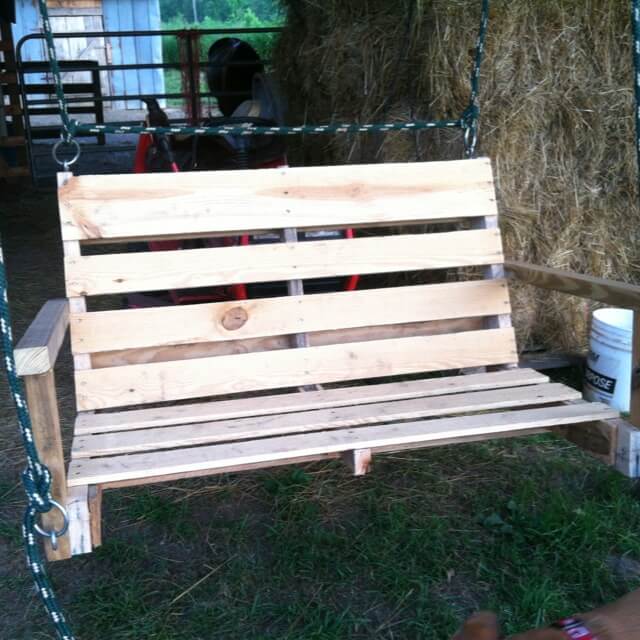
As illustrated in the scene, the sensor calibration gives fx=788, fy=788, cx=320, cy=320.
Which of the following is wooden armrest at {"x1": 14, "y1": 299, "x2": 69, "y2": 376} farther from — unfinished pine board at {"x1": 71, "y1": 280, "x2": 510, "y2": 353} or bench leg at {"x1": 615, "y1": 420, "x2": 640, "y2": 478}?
bench leg at {"x1": 615, "y1": 420, "x2": 640, "y2": 478}

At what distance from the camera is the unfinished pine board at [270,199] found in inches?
87.4

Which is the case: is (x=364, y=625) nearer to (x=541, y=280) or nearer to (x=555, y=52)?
(x=541, y=280)

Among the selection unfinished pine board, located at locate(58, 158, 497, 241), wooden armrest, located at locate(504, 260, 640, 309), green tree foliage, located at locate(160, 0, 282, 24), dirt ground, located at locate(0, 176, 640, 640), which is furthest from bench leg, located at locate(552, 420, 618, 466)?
green tree foliage, located at locate(160, 0, 282, 24)

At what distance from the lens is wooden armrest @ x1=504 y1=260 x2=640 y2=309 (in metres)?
2.06

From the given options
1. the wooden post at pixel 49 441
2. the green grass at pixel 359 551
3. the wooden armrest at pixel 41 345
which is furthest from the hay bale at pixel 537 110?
the wooden post at pixel 49 441

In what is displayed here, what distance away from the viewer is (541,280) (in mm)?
2383

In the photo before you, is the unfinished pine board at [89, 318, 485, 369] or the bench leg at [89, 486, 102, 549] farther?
the unfinished pine board at [89, 318, 485, 369]

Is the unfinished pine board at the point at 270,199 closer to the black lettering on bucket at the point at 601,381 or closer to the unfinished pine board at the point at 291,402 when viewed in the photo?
the unfinished pine board at the point at 291,402

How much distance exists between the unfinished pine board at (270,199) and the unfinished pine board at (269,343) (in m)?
0.33

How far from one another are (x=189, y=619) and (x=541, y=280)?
1398mm

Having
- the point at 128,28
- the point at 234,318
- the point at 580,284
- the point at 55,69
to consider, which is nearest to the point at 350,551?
the point at 234,318

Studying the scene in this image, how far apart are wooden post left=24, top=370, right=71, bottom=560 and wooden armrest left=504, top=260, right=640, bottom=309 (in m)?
1.43

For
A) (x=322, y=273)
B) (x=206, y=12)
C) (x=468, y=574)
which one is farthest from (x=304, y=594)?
(x=206, y=12)

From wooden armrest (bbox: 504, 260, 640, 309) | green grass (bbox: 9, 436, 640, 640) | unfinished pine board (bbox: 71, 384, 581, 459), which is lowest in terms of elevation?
green grass (bbox: 9, 436, 640, 640)
